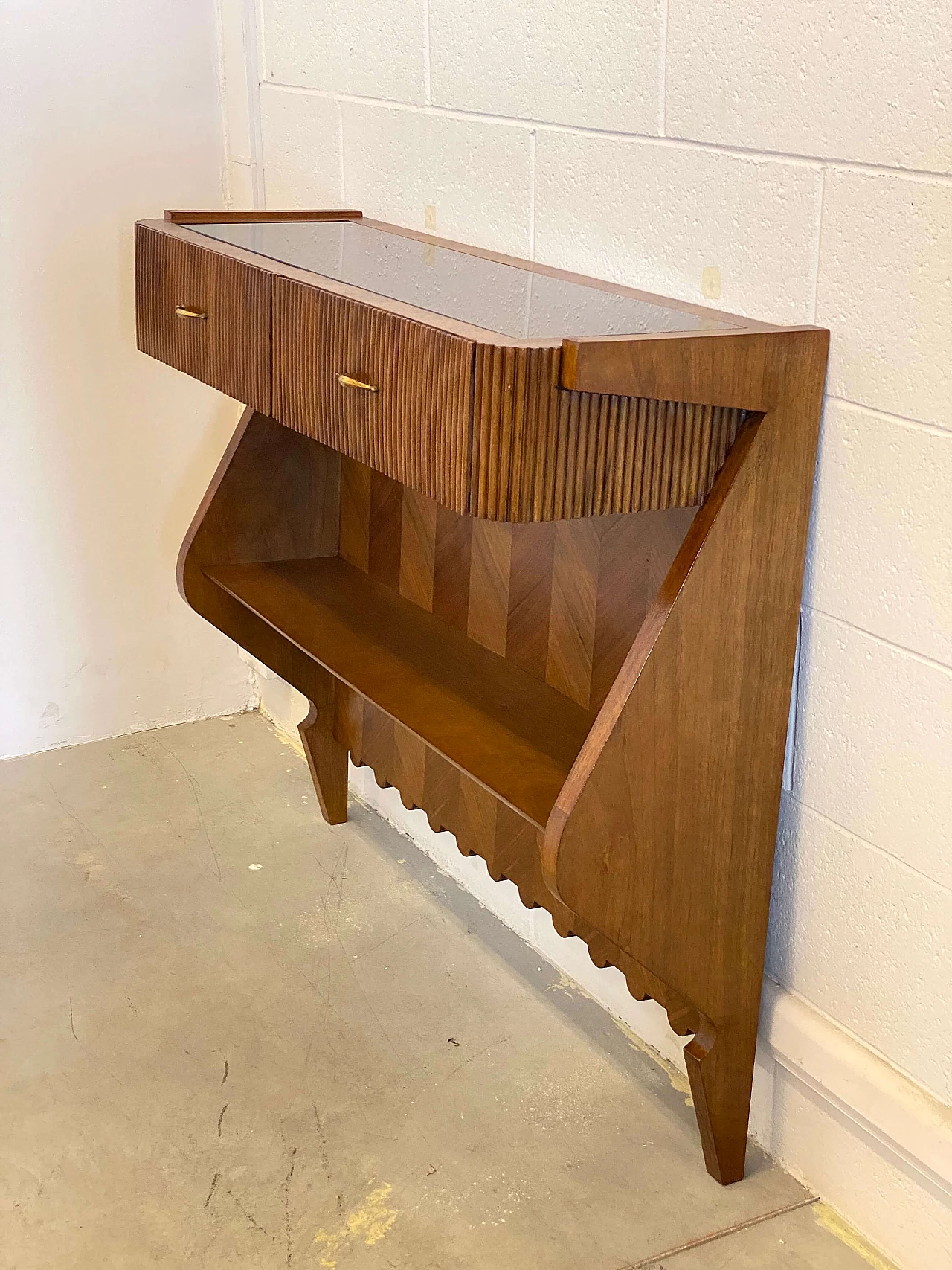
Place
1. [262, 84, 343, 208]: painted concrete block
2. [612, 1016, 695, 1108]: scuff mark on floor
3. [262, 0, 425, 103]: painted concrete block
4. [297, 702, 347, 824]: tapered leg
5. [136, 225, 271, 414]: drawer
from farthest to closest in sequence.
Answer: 1. [297, 702, 347, 824]: tapered leg
2. [262, 84, 343, 208]: painted concrete block
3. [262, 0, 425, 103]: painted concrete block
4. [612, 1016, 695, 1108]: scuff mark on floor
5. [136, 225, 271, 414]: drawer

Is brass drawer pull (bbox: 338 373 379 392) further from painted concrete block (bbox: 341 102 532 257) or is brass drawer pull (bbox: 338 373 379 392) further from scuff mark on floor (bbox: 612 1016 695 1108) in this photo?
scuff mark on floor (bbox: 612 1016 695 1108)

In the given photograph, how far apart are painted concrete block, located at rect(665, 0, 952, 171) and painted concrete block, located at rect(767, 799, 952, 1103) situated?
78 centimetres

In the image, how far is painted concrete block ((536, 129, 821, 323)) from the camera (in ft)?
5.00

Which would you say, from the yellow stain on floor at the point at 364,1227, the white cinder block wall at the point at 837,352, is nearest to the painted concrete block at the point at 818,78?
the white cinder block wall at the point at 837,352

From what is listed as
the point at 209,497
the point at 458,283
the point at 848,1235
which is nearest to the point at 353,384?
the point at 458,283

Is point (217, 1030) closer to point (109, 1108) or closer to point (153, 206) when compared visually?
point (109, 1108)

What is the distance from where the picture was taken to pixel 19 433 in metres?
2.78

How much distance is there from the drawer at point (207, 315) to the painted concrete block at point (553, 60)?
0.48 meters

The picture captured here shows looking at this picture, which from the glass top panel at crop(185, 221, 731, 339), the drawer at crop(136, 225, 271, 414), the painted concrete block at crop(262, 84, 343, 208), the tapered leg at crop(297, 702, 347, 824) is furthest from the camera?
the tapered leg at crop(297, 702, 347, 824)

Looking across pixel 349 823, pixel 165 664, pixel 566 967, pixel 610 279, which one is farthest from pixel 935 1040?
pixel 165 664

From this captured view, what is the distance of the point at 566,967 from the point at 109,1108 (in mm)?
745

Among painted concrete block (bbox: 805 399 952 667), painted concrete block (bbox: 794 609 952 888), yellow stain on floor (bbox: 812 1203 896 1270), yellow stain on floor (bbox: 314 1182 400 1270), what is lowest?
yellow stain on floor (bbox: 812 1203 896 1270)

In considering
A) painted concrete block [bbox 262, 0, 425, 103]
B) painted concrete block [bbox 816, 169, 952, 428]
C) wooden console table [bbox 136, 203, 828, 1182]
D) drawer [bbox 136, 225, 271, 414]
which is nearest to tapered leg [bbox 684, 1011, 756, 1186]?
wooden console table [bbox 136, 203, 828, 1182]

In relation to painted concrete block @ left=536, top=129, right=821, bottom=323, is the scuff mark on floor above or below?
below
